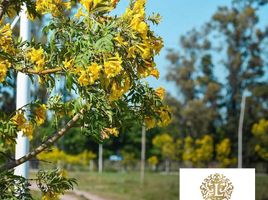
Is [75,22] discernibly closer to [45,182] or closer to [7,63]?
[7,63]

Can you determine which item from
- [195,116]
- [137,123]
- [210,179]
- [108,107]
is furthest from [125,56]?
[195,116]

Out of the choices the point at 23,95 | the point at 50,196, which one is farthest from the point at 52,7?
the point at 23,95

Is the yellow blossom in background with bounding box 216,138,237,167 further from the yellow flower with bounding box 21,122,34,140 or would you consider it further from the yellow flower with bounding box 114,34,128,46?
the yellow flower with bounding box 114,34,128,46

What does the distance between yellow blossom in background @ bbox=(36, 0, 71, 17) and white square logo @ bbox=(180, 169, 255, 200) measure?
1748 mm

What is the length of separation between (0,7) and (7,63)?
22.8 inches

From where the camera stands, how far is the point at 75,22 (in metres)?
3.36

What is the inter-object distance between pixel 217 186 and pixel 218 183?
3 cm

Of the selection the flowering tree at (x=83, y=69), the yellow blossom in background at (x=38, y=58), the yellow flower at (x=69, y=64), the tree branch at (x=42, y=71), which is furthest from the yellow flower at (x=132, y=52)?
the yellow blossom in background at (x=38, y=58)

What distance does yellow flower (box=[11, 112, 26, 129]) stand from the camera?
356cm

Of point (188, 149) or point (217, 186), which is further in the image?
point (188, 149)

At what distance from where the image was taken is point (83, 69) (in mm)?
3051

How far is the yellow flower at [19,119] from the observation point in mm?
3559

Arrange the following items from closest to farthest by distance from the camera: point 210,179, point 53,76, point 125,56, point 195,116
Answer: point 125,56, point 53,76, point 210,179, point 195,116

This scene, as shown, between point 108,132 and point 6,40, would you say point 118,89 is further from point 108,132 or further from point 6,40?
point 6,40
